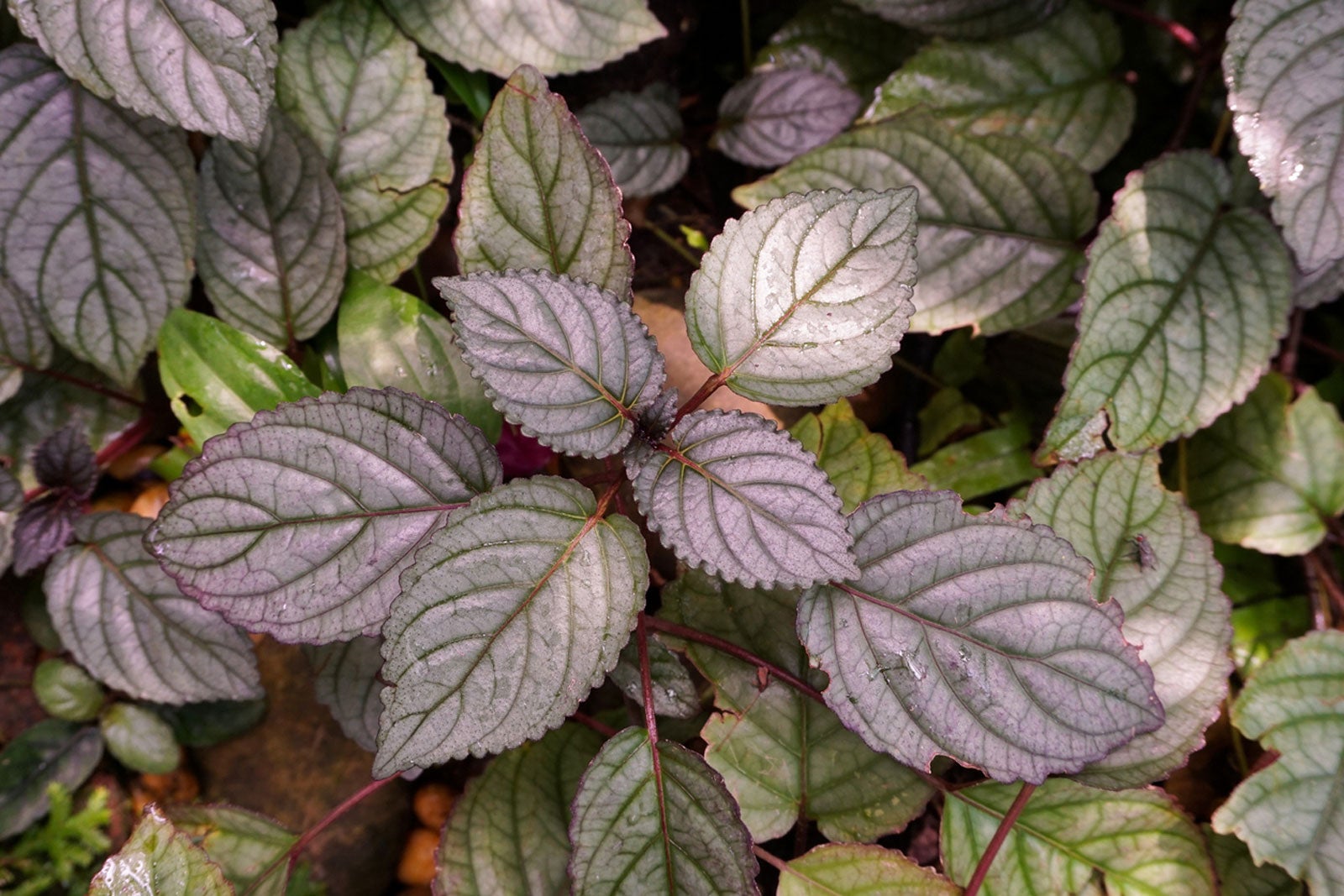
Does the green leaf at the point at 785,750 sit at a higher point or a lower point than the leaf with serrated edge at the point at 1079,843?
higher

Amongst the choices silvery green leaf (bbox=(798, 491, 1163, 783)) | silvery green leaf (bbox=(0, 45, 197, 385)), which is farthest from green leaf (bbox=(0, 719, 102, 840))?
silvery green leaf (bbox=(798, 491, 1163, 783))

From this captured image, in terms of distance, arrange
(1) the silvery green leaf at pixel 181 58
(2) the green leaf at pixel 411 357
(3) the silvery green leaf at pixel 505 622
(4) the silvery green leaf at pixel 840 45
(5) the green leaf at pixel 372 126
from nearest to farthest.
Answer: (3) the silvery green leaf at pixel 505 622 → (1) the silvery green leaf at pixel 181 58 → (2) the green leaf at pixel 411 357 → (5) the green leaf at pixel 372 126 → (4) the silvery green leaf at pixel 840 45

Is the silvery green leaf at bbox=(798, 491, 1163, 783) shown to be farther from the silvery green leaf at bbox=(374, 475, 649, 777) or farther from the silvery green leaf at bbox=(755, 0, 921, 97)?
the silvery green leaf at bbox=(755, 0, 921, 97)

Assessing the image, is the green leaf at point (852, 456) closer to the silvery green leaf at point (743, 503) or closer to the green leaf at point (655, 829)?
the silvery green leaf at point (743, 503)

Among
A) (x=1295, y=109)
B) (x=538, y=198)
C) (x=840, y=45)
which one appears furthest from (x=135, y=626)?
(x=1295, y=109)

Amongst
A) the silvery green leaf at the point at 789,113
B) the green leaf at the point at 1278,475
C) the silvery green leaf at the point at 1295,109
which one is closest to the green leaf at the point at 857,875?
the green leaf at the point at 1278,475

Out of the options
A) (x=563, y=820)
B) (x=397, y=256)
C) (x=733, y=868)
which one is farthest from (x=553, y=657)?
(x=397, y=256)

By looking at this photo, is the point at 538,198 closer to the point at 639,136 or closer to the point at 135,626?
the point at 639,136
